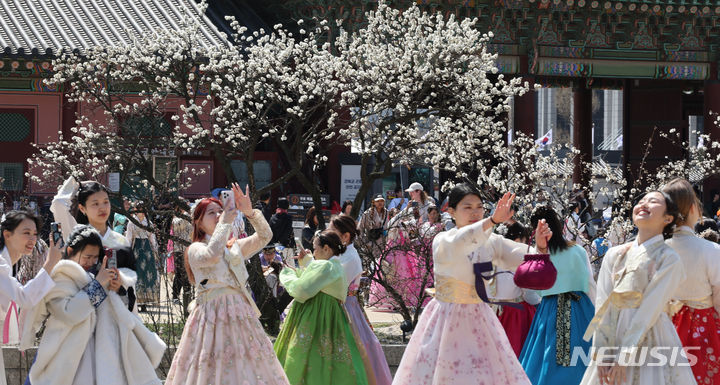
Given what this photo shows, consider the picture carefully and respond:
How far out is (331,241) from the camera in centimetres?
748

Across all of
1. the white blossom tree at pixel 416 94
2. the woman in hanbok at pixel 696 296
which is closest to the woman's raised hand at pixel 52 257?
the woman in hanbok at pixel 696 296

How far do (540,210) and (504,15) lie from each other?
1198 cm

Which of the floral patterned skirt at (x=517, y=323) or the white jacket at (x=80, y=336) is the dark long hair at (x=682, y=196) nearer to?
the floral patterned skirt at (x=517, y=323)

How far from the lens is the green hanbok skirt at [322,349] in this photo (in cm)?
724

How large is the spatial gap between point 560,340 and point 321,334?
63.3 inches

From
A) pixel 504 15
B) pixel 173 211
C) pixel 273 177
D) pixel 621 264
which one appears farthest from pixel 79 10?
pixel 621 264

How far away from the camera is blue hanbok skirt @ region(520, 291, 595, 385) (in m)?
7.04

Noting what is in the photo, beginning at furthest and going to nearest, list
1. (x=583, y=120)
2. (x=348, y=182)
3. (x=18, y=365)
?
(x=583, y=120), (x=348, y=182), (x=18, y=365)

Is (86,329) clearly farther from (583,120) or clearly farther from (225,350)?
(583,120)

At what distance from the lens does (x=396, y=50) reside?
1198cm

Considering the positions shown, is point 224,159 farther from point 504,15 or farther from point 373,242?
point 504,15

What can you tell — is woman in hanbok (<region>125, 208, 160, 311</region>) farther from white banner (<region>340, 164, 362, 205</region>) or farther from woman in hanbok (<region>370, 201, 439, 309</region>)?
white banner (<region>340, 164, 362, 205</region>)

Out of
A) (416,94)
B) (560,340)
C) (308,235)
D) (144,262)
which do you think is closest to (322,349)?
(560,340)

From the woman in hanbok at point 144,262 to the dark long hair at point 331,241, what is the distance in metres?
4.27
